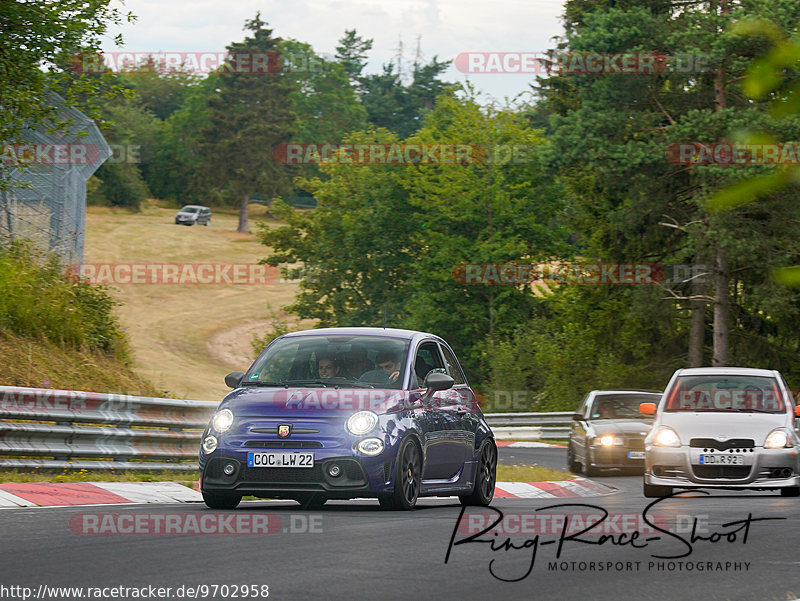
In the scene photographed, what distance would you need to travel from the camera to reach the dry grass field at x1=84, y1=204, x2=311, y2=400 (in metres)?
67.4

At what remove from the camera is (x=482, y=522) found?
34.4 feet

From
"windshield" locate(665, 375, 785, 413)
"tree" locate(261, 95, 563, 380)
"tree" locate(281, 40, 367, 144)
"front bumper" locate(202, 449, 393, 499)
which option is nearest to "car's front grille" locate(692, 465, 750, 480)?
"windshield" locate(665, 375, 785, 413)

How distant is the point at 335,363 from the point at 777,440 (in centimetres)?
593

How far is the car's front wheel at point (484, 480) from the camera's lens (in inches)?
488

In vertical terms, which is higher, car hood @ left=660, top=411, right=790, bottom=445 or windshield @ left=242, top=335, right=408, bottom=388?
windshield @ left=242, top=335, right=408, bottom=388

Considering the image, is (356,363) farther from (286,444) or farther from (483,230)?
(483,230)

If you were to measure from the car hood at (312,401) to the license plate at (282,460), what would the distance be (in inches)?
13.7

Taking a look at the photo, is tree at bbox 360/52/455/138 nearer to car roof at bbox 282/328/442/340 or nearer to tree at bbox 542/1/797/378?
tree at bbox 542/1/797/378

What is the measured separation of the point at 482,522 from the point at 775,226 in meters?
29.0

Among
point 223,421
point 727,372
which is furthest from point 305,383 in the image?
point 727,372

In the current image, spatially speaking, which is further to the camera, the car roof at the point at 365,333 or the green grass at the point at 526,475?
the green grass at the point at 526,475

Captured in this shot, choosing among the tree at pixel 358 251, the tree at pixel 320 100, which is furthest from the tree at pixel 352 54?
the tree at pixel 358 251

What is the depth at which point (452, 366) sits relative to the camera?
12.9m

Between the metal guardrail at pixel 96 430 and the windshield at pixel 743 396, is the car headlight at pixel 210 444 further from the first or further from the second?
the windshield at pixel 743 396
